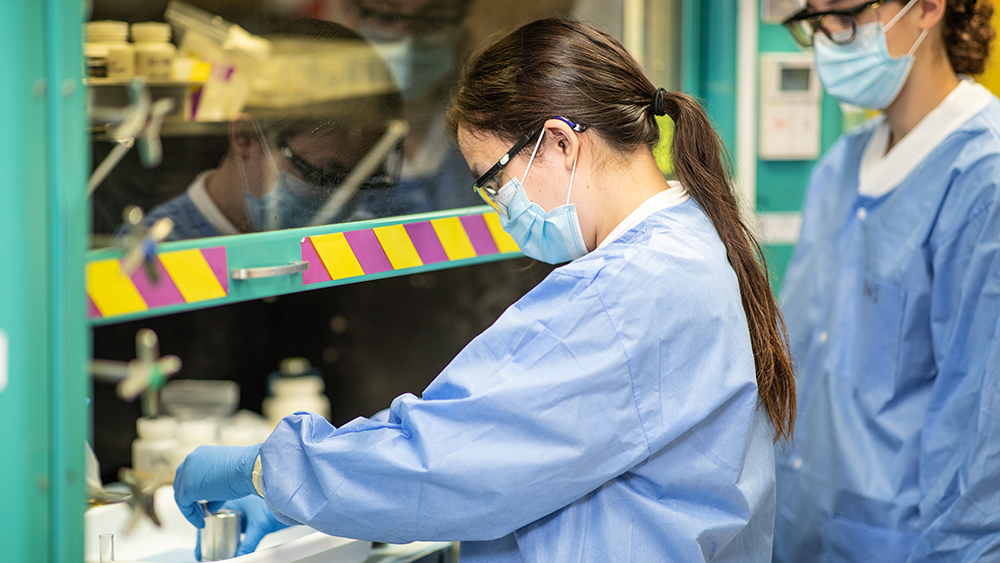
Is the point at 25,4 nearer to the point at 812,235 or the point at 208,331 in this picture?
the point at 208,331

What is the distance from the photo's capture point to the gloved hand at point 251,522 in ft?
3.97

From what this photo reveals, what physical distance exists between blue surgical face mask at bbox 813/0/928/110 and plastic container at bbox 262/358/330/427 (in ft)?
3.67

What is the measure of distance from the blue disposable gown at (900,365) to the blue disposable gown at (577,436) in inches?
20.2

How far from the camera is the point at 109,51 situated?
3.14ft

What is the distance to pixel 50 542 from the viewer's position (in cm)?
82

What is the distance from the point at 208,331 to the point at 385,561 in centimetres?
64

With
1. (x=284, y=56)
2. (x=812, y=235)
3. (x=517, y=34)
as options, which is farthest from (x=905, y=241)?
(x=284, y=56)

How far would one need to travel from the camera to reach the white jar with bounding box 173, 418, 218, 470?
1.39 metres

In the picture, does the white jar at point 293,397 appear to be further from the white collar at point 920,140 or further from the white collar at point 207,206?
the white collar at point 920,140

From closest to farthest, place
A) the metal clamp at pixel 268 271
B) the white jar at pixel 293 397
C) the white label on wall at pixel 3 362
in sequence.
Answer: the white label on wall at pixel 3 362 → the metal clamp at pixel 268 271 → the white jar at pixel 293 397

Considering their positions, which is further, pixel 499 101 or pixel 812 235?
pixel 812 235

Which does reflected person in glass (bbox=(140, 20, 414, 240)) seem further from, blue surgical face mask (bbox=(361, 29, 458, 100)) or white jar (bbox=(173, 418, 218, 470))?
white jar (bbox=(173, 418, 218, 470))

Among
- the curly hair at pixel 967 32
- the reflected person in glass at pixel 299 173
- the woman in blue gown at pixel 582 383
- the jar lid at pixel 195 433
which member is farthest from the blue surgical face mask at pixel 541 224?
the curly hair at pixel 967 32

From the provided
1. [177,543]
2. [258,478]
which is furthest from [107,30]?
[177,543]
